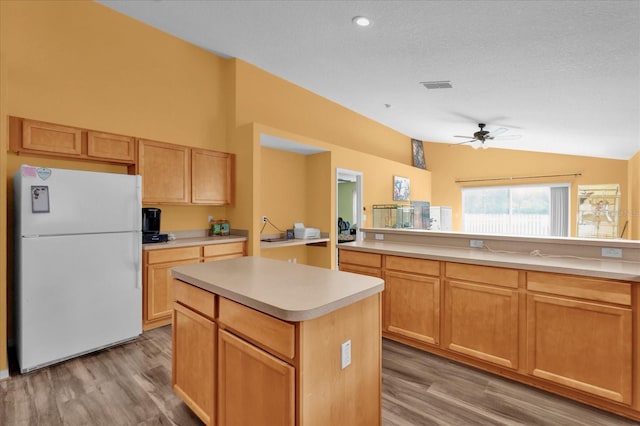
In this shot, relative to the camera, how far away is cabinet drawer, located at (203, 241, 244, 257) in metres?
3.79

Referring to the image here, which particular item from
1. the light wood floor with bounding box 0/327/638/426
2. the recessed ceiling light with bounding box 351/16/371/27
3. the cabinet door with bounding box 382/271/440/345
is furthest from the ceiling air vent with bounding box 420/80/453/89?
the light wood floor with bounding box 0/327/638/426

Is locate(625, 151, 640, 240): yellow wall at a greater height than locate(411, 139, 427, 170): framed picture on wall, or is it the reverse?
locate(411, 139, 427, 170): framed picture on wall

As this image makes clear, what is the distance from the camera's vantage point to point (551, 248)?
253 cm

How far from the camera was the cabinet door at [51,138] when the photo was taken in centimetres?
284

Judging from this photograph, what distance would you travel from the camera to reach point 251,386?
4.54ft

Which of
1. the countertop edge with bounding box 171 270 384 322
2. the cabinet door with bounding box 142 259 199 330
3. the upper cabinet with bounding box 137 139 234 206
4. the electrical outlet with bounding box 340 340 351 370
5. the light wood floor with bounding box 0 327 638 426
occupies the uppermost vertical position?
the upper cabinet with bounding box 137 139 234 206

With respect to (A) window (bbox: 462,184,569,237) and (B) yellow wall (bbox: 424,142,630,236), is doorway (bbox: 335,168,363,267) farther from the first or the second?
(B) yellow wall (bbox: 424,142,630,236)

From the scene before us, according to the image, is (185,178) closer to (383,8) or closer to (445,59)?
(383,8)

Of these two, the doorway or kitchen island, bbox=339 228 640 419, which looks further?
the doorway

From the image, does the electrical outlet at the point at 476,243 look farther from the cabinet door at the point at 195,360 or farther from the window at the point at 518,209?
the window at the point at 518,209

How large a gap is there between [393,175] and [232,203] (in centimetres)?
412

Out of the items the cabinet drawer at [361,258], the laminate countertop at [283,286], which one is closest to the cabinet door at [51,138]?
the laminate countertop at [283,286]

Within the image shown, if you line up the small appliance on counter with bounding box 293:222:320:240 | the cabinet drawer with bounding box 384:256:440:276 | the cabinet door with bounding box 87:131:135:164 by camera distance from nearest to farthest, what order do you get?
the cabinet drawer with bounding box 384:256:440:276
the cabinet door with bounding box 87:131:135:164
the small appliance on counter with bounding box 293:222:320:240

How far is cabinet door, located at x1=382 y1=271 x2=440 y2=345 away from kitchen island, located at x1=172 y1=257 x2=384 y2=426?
122cm
